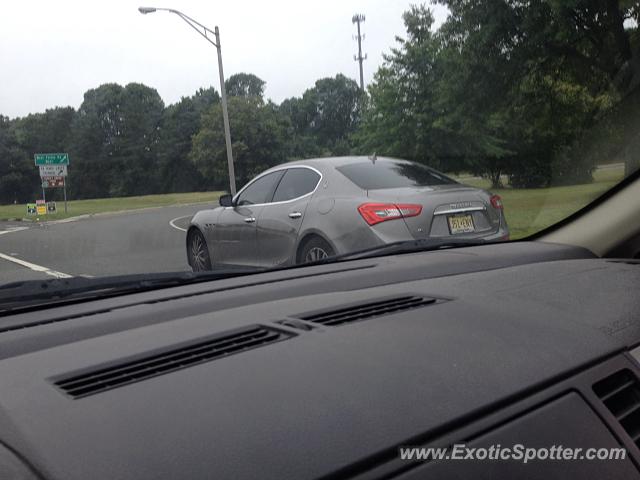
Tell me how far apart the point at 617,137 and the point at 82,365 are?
373 cm

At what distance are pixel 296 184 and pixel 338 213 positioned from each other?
2.34 feet

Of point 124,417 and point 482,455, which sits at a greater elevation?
point 124,417

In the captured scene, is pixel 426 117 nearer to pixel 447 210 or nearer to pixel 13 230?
pixel 447 210

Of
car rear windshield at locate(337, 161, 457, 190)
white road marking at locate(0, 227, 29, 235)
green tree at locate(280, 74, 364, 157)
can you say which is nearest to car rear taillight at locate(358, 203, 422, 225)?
car rear windshield at locate(337, 161, 457, 190)

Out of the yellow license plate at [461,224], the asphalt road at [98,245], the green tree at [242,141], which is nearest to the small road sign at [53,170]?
the green tree at [242,141]

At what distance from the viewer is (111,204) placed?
5699mm

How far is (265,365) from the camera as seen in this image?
1953mm

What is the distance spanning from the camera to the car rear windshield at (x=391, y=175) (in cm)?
533

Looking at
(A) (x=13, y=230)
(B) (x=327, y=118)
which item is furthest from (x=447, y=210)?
(A) (x=13, y=230)

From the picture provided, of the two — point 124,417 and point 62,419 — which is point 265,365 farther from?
point 62,419

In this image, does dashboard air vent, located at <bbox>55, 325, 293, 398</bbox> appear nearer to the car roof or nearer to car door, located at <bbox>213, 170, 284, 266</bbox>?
car door, located at <bbox>213, 170, 284, 266</bbox>

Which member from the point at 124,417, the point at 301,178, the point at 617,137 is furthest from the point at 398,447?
the point at 301,178

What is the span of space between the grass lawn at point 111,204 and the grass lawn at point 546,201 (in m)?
2.76

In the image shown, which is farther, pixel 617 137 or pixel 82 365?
pixel 617 137
